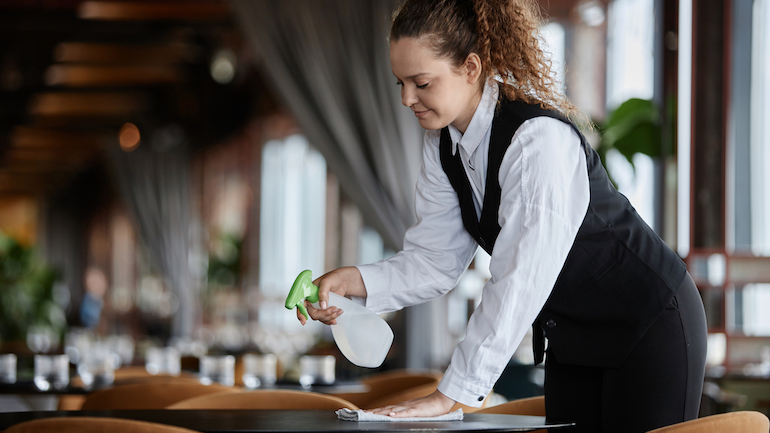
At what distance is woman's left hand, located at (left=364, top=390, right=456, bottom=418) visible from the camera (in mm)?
1508

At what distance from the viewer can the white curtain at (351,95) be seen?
15.6 ft

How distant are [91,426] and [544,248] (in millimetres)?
778

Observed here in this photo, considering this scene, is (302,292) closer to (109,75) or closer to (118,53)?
(118,53)

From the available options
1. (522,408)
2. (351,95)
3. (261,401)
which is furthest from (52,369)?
(522,408)

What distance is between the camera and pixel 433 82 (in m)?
1.59

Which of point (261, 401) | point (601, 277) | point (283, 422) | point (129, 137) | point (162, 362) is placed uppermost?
point (129, 137)

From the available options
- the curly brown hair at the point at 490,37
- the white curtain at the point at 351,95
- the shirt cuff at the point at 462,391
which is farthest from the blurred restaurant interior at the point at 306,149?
the shirt cuff at the point at 462,391

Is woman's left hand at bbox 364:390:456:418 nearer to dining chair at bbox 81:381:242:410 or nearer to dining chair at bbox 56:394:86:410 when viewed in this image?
dining chair at bbox 81:381:242:410

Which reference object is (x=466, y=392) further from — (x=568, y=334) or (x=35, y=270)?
(x=35, y=270)

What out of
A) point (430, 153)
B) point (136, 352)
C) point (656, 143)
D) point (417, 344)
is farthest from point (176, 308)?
point (430, 153)

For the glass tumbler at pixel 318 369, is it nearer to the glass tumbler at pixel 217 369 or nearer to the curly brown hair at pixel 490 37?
the glass tumbler at pixel 217 369

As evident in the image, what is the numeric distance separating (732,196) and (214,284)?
8.02m

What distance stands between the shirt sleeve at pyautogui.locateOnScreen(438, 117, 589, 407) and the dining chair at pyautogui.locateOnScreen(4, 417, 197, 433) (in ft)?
1.52

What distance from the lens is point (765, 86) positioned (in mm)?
4508
